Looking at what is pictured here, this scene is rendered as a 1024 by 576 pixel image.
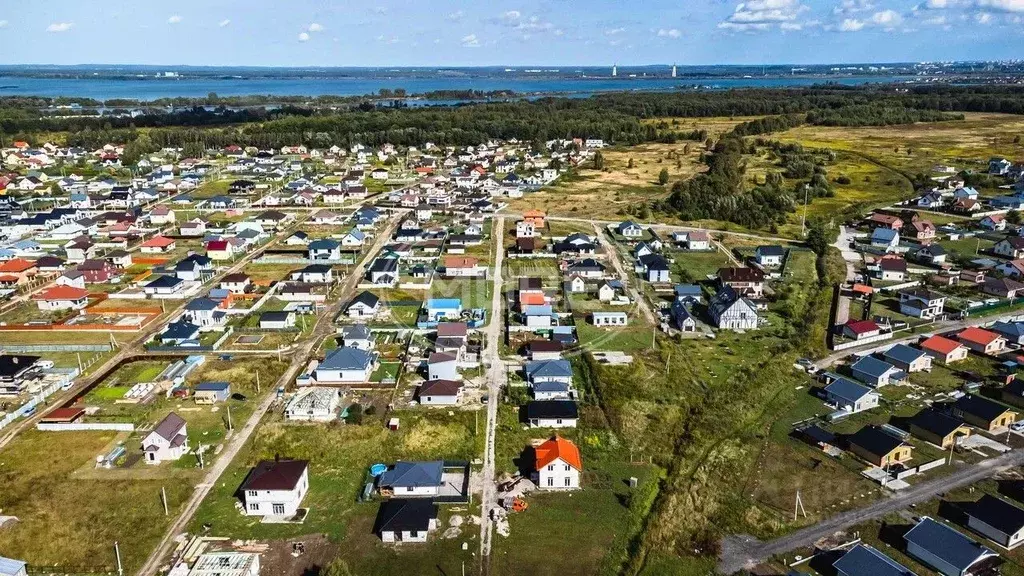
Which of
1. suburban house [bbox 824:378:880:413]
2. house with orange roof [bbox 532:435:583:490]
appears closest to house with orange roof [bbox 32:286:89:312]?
house with orange roof [bbox 532:435:583:490]

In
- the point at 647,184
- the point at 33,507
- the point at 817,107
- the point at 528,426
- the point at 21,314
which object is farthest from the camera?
the point at 817,107

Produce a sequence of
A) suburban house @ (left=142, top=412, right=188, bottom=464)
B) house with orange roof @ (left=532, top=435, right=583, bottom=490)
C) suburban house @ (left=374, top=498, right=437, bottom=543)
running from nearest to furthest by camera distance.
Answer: suburban house @ (left=374, top=498, right=437, bottom=543) < house with orange roof @ (left=532, top=435, right=583, bottom=490) < suburban house @ (left=142, top=412, right=188, bottom=464)

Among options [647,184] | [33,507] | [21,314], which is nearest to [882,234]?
[647,184]

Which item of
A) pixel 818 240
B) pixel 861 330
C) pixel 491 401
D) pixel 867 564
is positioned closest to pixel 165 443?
pixel 491 401

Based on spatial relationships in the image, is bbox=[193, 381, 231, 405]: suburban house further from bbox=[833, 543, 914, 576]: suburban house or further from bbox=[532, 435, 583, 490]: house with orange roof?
bbox=[833, 543, 914, 576]: suburban house

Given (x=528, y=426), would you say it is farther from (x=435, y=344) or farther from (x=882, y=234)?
(x=882, y=234)

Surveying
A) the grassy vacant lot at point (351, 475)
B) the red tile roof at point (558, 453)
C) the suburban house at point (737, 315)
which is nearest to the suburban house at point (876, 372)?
the suburban house at point (737, 315)

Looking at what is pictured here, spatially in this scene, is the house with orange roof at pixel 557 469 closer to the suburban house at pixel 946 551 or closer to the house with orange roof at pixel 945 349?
the suburban house at pixel 946 551
